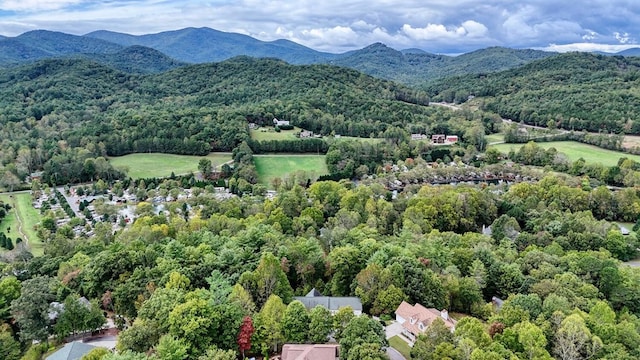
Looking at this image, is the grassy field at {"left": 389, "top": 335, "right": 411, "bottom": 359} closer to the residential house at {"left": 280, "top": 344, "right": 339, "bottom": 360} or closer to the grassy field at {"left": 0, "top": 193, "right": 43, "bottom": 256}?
the residential house at {"left": 280, "top": 344, "right": 339, "bottom": 360}

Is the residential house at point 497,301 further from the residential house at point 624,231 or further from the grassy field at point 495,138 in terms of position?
the grassy field at point 495,138

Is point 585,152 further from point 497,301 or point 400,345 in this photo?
point 400,345

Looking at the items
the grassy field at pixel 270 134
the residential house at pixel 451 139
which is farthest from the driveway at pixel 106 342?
the residential house at pixel 451 139

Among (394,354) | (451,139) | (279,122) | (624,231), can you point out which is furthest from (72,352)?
(451,139)

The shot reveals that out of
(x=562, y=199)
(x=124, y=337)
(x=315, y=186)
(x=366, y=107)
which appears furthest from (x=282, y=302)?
(x=366, y=107)

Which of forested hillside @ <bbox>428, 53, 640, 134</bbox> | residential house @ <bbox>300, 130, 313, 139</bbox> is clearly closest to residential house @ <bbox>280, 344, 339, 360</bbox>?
residential house @ <bbox>300, 130, 313, 139</bbox>

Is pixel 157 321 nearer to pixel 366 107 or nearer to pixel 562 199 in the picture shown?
pixel 562 199
